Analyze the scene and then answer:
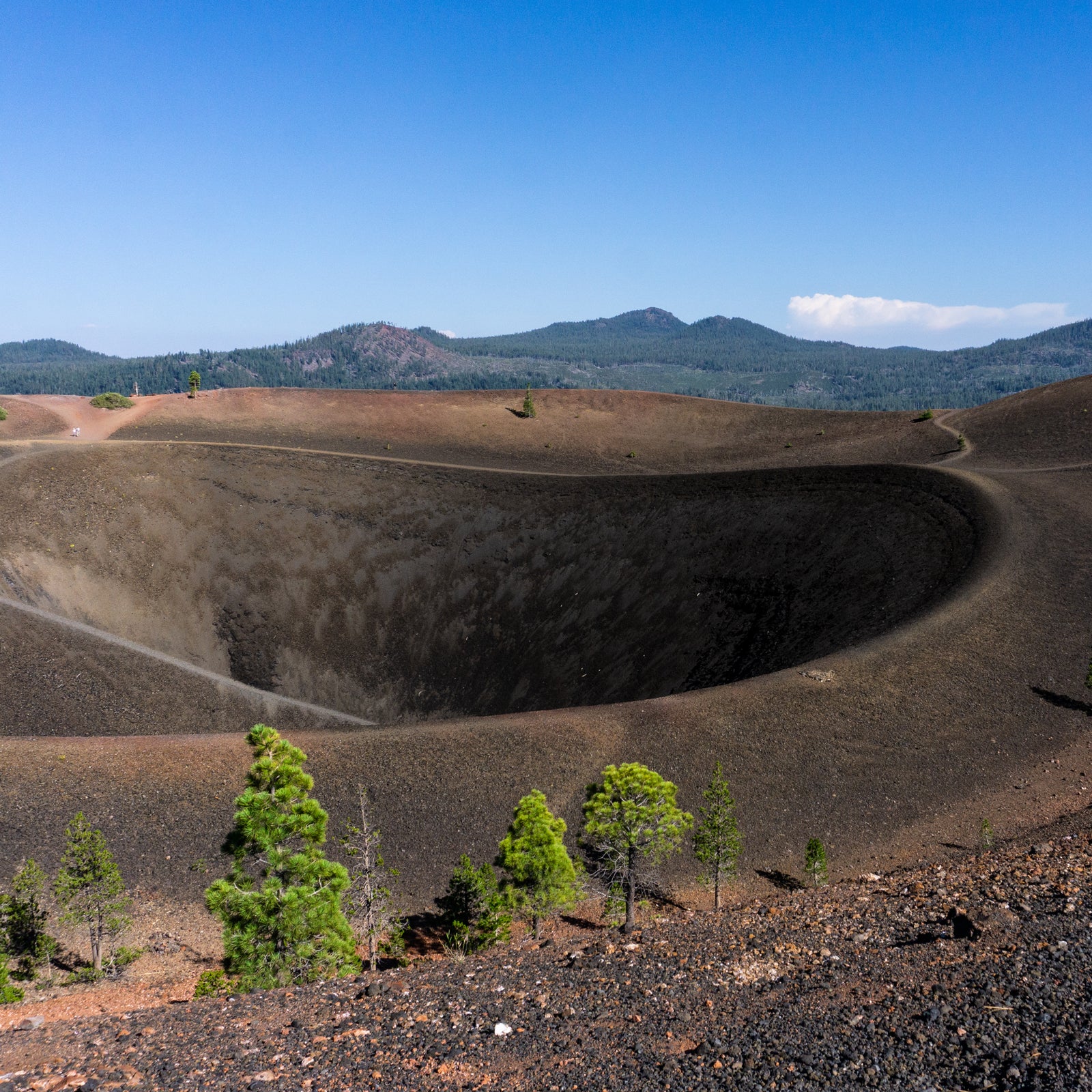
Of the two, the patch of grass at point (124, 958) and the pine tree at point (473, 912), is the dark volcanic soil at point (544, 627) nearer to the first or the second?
the pine tree at point (473, 912)

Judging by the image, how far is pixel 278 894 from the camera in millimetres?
16578

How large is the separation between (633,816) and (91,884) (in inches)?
583

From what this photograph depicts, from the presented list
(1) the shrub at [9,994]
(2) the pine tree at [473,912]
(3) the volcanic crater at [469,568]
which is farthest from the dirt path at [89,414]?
(2) the pine tree at [473,912]

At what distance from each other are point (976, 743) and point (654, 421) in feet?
235

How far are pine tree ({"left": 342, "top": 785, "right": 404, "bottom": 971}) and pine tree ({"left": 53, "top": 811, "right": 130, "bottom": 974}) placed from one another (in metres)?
6.36

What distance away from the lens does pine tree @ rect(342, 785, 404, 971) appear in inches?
779

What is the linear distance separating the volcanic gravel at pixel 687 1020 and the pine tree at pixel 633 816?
23.3 feet

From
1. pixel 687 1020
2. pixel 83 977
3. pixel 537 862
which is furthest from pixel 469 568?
pixel 687 1020

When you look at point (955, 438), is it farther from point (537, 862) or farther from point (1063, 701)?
point (537, 862)

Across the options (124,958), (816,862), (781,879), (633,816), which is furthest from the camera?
(781,879)

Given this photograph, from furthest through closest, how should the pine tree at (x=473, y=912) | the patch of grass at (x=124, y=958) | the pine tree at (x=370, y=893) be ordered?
1. the patch of grass at (x=124, y=958)
2. the pine tree at (x=473, y=912)
3. the pine tree at (x=370, y=893)

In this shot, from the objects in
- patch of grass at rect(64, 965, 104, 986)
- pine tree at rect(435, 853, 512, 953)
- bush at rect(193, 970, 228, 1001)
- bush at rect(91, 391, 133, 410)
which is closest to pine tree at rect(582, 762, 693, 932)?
pine tree at rect(435, 853, 512, 953)

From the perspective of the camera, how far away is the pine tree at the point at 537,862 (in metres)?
21.2

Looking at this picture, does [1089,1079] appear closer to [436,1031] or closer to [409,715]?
[436,1031]
